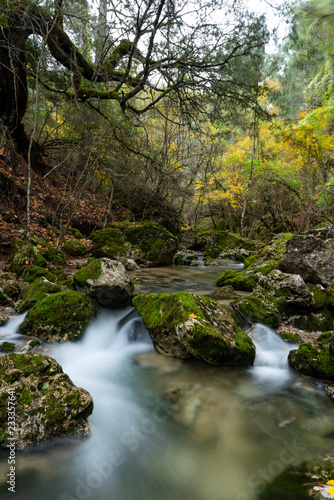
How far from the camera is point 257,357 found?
3.85m

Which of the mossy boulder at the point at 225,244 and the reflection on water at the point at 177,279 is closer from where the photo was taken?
the reflection on water at the point at 177,279

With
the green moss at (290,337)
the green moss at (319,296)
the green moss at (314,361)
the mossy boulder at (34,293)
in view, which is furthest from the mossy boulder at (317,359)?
the mossy boulder at (34,293)

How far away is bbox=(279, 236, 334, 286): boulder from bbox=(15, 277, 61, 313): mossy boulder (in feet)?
16.3

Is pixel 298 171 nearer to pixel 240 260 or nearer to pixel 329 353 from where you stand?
pixel 240 260

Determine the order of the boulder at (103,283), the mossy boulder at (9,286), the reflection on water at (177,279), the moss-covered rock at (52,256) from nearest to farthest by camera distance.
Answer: the mossy boulder at (9,286)
the boulder at (103,283)
the moss-covered rock at (52,256)
the reflection on water at (177,279)

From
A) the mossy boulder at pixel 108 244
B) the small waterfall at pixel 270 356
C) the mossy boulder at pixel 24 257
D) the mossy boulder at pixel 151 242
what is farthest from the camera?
the mossy boulder at pixel 151 242

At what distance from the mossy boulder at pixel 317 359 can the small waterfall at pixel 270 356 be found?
7.6 inches

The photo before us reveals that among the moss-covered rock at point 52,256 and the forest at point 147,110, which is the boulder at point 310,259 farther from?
the moss-covered rock at point 52,256

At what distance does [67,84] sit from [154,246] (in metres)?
5.74

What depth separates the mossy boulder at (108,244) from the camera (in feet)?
25.9

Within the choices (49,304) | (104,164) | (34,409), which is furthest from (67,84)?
(34,409)

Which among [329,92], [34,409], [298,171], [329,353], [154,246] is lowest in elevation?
[329,353]

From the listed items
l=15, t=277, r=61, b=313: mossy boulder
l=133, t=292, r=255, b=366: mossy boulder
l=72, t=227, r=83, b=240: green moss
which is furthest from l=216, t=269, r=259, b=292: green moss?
l=72, t=227, r=83, b=240: green moss

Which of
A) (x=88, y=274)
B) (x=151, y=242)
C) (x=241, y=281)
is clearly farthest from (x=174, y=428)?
(x=151, y=242)
